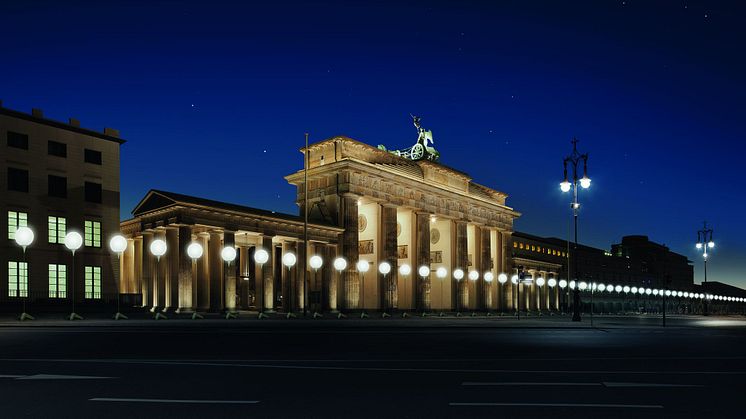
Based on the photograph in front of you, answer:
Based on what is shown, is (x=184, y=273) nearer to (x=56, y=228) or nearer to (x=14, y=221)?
(x=56, y=228)

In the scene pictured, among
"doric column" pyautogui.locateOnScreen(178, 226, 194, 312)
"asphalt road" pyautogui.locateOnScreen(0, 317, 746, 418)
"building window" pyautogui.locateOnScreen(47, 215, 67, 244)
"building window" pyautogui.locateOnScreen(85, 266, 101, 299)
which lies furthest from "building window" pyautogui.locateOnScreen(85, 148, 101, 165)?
"asphalt road" pyautogui.locateOnScreen(0, 317, 746, 418)

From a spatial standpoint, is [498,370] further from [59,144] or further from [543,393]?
[59,144]

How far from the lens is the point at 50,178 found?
48.7 m

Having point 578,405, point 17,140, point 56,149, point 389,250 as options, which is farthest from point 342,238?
point 578,405

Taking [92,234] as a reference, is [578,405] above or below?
below

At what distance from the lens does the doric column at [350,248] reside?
209 ft

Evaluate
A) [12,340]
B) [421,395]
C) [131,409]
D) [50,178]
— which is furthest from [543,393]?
[50,178]

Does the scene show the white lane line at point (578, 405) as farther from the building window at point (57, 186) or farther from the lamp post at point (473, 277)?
the lamp post at point (473, 277)

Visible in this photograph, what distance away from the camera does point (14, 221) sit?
46.1 metres

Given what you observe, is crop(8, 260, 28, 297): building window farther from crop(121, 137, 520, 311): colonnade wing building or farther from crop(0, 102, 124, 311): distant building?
crop(121, 137, 520, 311): colonnade wing building

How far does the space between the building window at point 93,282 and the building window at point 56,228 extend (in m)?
2.96

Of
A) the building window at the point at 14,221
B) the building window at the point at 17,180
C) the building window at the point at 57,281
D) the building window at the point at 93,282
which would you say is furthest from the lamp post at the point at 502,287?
the building window at the point at 17,180

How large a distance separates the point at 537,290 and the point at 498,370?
95.7m

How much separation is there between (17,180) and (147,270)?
11819mm
